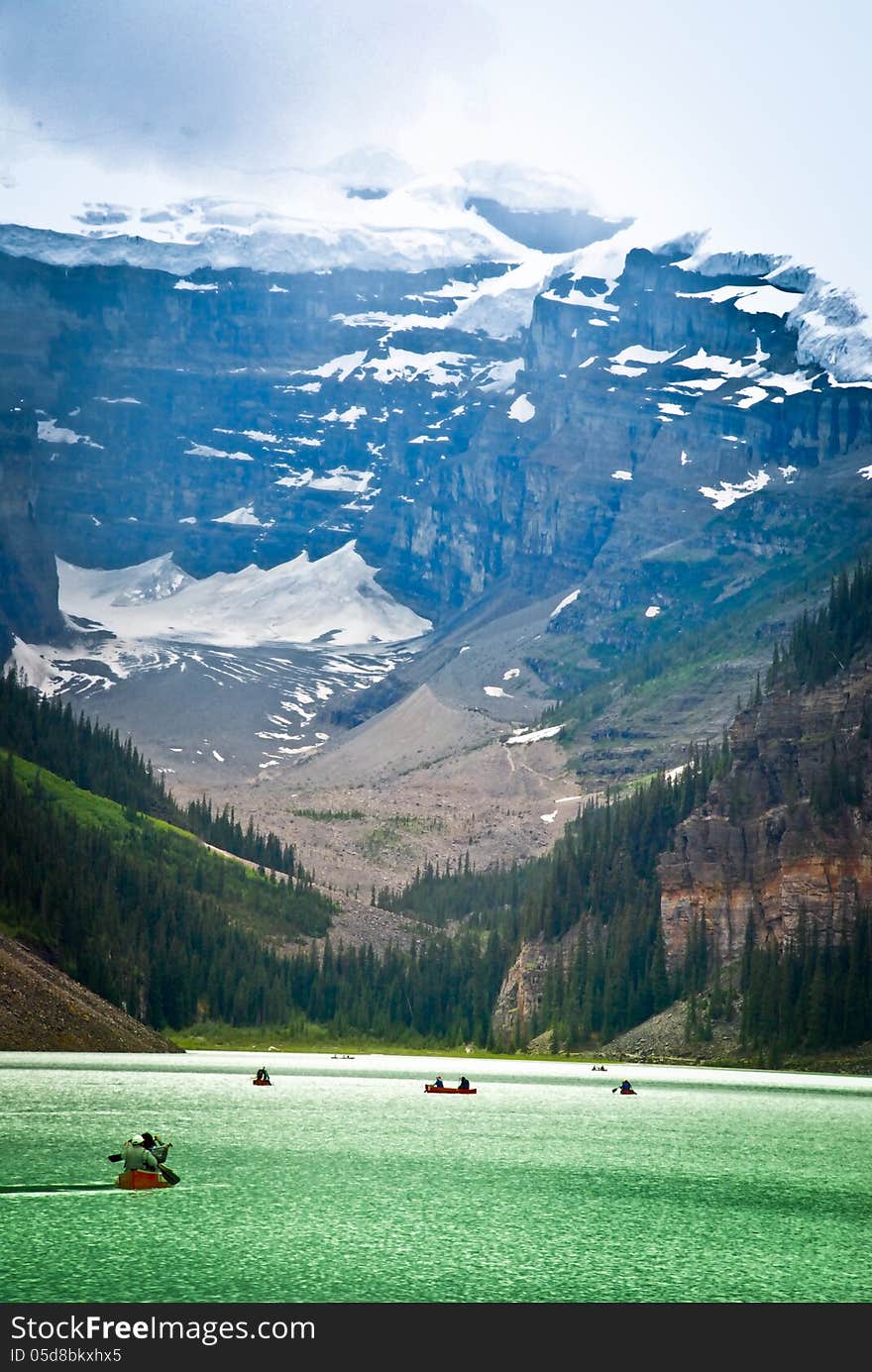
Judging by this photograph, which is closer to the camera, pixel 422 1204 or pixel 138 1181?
pixel 422 1204

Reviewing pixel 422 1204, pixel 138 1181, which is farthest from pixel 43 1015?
pixel 422 1204

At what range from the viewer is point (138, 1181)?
81.2 metres

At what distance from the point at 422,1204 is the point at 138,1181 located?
11858mm

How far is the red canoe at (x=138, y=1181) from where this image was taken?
8112 cm

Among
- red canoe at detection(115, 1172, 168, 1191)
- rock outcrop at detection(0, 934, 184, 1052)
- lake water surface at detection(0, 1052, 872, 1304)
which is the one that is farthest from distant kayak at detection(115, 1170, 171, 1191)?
rock outcrop at detection(0, 934, 184, 1052)

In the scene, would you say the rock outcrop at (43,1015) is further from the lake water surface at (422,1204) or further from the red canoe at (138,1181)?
the red canoe at (138,1181)

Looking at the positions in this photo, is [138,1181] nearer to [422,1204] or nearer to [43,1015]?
[422,1204]

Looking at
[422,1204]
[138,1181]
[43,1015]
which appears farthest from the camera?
[43,1015]

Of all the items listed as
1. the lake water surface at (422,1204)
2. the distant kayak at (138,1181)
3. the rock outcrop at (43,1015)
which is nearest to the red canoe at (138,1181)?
the distant kayak at (138,1181)

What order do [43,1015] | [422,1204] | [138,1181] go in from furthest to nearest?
1. [43,1015]
2. [138,1181]
3. [422,1204]

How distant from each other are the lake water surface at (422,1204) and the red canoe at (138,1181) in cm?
98
